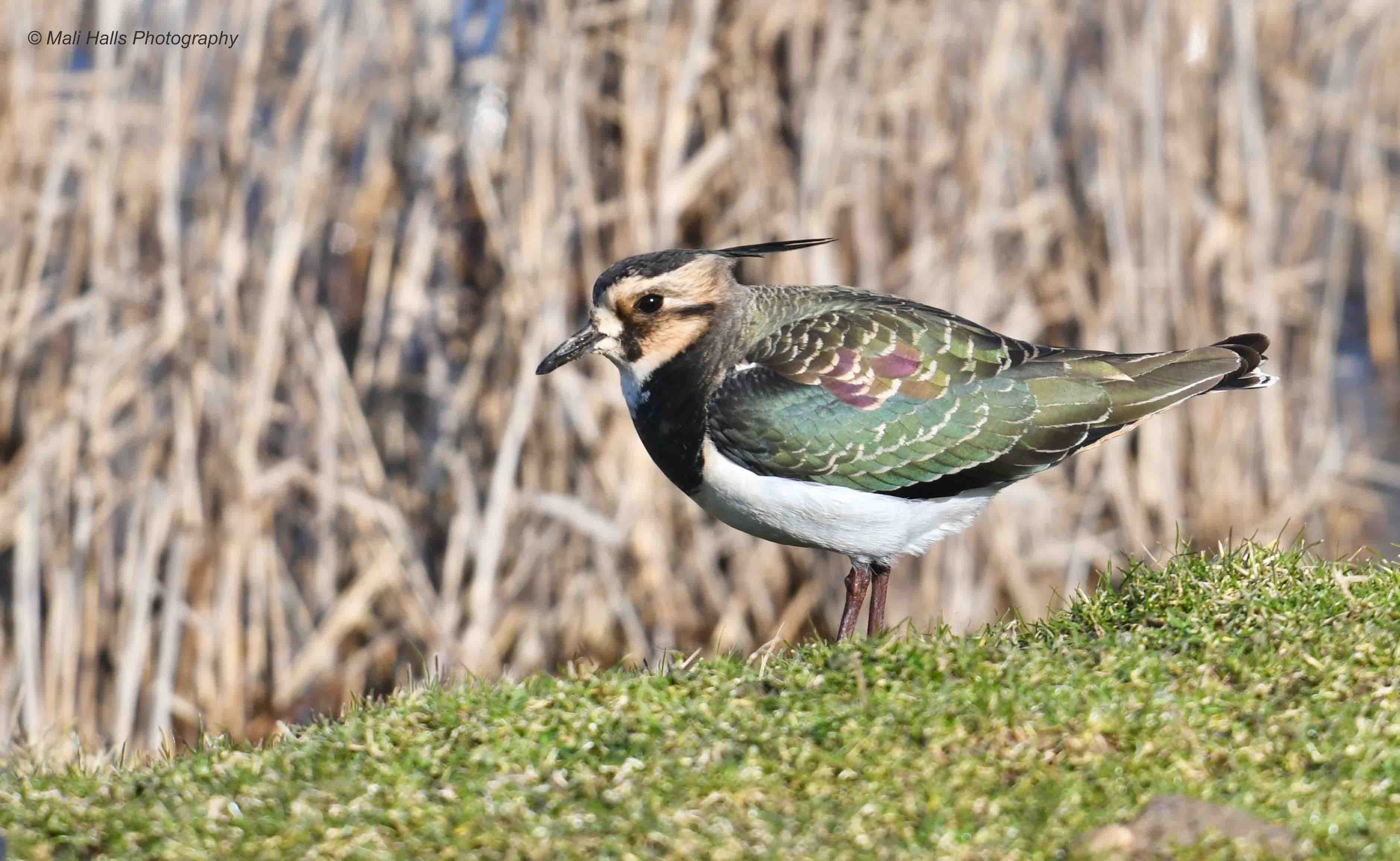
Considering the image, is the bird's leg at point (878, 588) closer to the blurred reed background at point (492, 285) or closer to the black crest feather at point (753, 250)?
the black crest feather at point (753, 250)

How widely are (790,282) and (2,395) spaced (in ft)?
11.9

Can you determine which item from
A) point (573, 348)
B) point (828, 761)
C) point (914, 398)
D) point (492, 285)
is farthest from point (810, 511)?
point (492, 285)

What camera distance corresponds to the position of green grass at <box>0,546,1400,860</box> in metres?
2.98

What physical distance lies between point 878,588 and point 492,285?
3.11 meters

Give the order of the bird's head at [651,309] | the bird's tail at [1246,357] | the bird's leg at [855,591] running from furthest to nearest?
the bird's tail at [1246,357]
the bird's head at [651,309]
the bird's leg at [855,591]

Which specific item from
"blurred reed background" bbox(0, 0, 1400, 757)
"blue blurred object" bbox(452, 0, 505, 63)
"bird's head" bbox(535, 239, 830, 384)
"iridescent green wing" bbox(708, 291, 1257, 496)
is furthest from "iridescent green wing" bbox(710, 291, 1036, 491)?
"blue blurred object" bbox(452, 0, 505, 63)

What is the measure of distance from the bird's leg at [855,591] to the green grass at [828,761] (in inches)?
36.1

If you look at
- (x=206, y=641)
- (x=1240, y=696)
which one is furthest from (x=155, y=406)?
(x=1240, y=696)

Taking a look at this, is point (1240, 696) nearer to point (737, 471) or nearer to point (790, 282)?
point (737, 471)

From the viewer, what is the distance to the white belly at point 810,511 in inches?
185

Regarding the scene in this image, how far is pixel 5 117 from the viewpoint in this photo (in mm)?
6578

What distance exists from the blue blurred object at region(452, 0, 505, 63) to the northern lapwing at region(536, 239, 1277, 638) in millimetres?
2656

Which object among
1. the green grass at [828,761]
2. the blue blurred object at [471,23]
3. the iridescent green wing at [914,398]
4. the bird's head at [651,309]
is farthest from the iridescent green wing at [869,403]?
the blue blurred object at [471,23]

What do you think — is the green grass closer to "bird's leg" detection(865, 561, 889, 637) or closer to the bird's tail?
"bird's leg" detection(865, 561, 889, 637)
